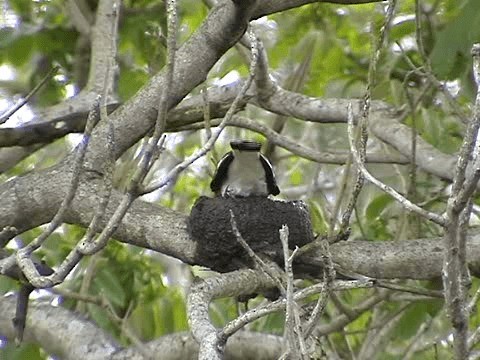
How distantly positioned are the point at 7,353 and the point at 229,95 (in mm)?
1300

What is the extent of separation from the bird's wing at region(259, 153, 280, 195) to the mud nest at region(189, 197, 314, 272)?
20 centimetres

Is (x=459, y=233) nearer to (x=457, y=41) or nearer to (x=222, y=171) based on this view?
(x=457, y=41)

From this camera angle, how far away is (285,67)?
5.72 meters

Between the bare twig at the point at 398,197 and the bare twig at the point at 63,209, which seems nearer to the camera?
the bare twig at the point at 398,197

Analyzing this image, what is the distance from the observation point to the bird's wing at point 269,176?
4.05 metres

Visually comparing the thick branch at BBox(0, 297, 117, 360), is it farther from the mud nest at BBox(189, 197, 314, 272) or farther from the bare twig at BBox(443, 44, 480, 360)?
the bare twig at BBox(443, 44, 480, 360)

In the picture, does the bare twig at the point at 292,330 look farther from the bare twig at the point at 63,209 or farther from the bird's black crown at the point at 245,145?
the bird's black crown at the point at 245,145


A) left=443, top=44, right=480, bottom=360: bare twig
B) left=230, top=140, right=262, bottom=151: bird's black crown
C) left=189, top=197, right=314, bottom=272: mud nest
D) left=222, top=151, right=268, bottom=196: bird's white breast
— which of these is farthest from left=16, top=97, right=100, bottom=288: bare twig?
left=222, top=151, right=268, bottom=196: bird's white breast

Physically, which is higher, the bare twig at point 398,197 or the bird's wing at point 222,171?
the bare twig at point 398,197

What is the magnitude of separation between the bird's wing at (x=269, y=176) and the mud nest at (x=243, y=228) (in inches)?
7.8

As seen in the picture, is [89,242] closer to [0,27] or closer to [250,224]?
[250,224]

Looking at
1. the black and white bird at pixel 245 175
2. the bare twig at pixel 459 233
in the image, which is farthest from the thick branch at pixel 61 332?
the bare twig at pixel 459 233

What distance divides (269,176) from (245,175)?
97mm

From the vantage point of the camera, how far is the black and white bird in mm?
4035
